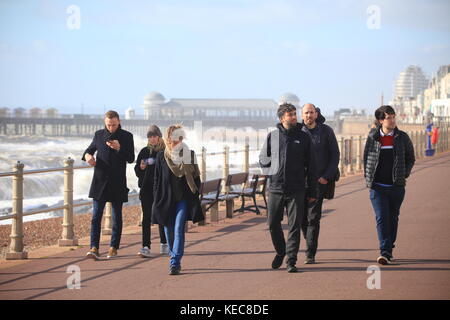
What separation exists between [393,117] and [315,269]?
70.7 inches

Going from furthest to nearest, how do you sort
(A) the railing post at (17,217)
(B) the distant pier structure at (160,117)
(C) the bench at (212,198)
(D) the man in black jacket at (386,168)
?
(B) the distant pier structure at (160,117) → (C) the bench at (212,198) → (A) the railing post at (17,217) → (D) the man in black jacket at (386,168)

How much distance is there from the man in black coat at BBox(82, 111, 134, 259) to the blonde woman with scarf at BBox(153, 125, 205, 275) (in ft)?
3.94

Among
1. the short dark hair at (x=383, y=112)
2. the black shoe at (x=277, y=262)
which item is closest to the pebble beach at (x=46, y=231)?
the black shoe at (x=277, y=262)

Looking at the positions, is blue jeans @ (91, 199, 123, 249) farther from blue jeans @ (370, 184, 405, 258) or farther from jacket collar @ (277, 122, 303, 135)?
blue jeans @ (370, 184, 405, 258)

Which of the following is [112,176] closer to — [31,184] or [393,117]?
[393,117]

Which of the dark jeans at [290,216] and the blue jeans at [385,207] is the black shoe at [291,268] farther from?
the blue jeans at [385,207]

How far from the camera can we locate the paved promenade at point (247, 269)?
695 centimetres

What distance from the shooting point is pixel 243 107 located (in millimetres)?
189375

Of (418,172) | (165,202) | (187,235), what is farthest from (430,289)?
(418,172)

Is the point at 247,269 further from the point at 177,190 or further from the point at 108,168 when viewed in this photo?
the point at 108,168

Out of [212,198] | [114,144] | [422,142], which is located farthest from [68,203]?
[422,142]

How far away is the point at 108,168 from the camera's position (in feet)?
30.0

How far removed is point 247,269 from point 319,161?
1.40 m

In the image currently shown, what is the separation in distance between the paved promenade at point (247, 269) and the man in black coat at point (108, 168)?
522mm
